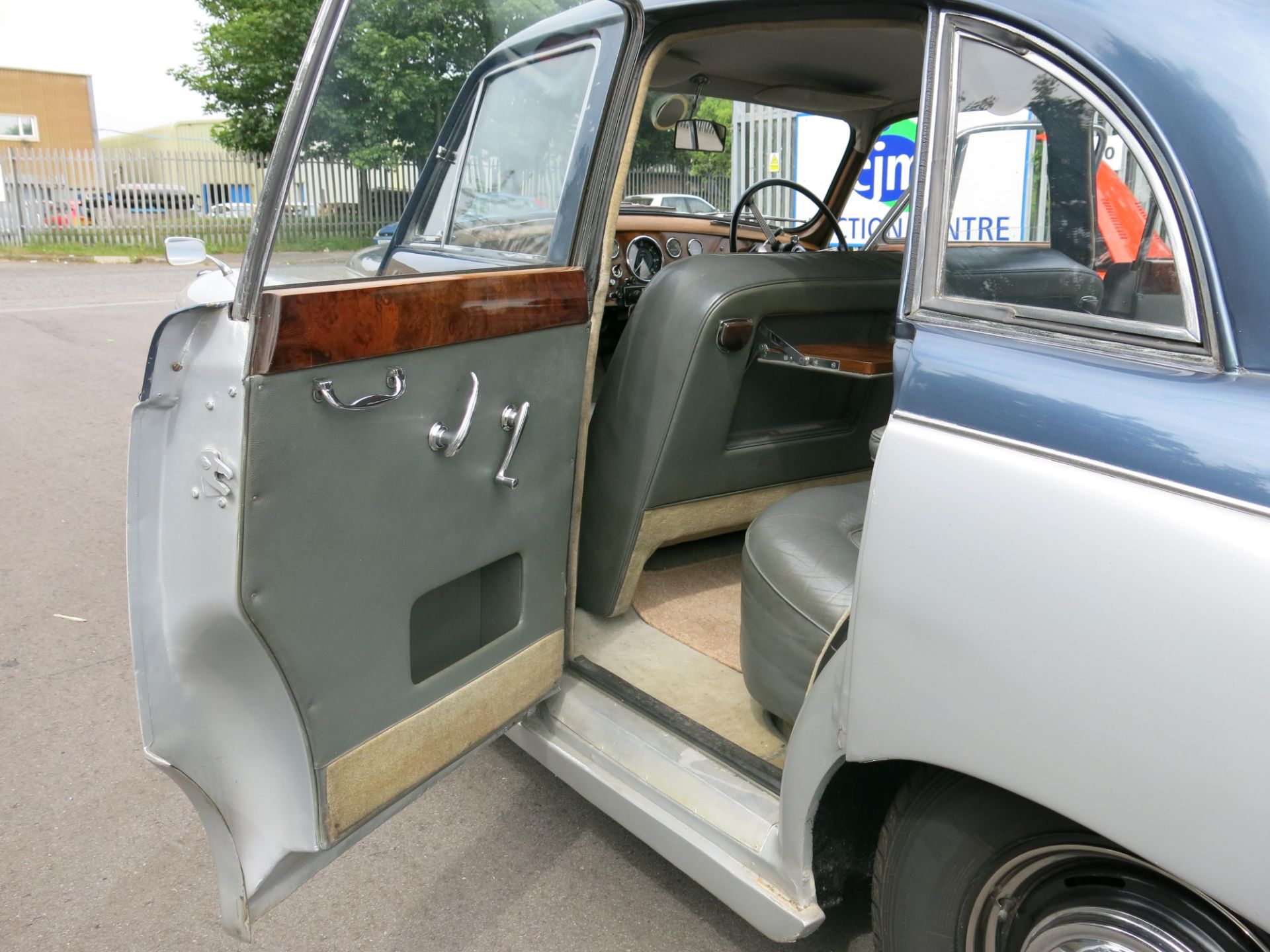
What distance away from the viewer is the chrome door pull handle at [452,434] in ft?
6.02

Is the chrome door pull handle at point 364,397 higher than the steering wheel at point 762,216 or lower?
lower

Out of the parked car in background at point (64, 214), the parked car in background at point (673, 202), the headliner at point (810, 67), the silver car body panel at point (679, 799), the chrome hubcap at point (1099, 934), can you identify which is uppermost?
the parked car in background at point (64, 214)

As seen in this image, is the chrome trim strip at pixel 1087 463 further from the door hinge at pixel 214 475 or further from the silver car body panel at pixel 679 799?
the door hinge at pixel 214 475

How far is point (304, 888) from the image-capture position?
2.39 meters

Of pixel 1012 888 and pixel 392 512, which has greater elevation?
pixel 392 512

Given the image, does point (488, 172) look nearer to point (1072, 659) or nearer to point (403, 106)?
point (403, 106)

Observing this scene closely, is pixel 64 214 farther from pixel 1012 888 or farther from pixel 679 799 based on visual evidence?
pixel 1012 888

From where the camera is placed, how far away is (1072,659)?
122 cm

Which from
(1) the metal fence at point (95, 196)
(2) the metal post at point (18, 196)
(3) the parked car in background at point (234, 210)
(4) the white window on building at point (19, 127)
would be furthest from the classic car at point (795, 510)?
(4) the white window on building at point (19, 127)

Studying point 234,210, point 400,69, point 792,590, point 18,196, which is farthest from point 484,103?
point 18,196

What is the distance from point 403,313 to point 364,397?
0.16 metres

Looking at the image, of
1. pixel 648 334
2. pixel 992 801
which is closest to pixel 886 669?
pixel 992 801

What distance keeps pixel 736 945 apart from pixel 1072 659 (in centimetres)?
129

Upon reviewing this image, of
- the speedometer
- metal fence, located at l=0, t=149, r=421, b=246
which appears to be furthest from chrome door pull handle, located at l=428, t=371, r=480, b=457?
metal fence, located at l=0, t=149, r=421, b=246
